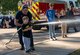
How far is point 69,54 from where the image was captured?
10641 millimetres

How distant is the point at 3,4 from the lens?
9.98 m

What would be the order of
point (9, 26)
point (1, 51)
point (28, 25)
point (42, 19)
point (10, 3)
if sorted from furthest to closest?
point (9, 26)
point (42, 19)
point (1, 51)
point (28, 25)
point (10, 3)

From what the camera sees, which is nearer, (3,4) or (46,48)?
(3,4)

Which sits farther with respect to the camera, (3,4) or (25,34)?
(25,34)

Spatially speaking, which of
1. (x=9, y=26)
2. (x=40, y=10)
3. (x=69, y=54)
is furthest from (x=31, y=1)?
(x=69, y=54)

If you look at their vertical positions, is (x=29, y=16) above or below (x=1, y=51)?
above

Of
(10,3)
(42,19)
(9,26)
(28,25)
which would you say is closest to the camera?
(10,3)

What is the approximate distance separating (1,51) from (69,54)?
2.83 m

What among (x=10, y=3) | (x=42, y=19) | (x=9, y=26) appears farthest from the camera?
(x=9, y=26)

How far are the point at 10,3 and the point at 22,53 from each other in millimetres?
2156

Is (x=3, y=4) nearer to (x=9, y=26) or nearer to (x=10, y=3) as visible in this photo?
(x=10, y=3)

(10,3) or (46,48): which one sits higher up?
(10,3)

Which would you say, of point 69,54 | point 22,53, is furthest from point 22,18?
point 69,54

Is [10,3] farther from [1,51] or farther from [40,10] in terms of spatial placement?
[40,10]
